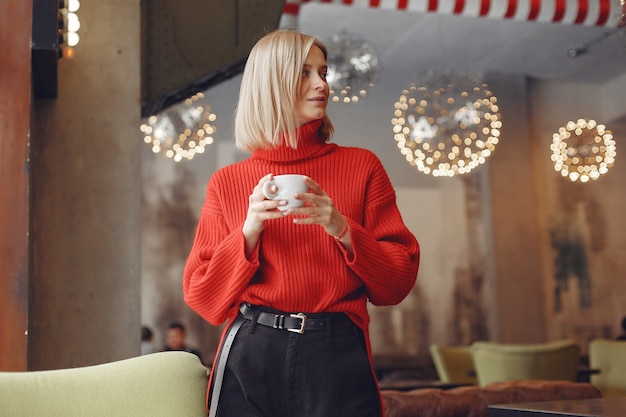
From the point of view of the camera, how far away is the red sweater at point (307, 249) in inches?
70.0

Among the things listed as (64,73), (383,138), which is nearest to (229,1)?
(64,73)

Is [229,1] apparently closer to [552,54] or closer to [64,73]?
[64,73]

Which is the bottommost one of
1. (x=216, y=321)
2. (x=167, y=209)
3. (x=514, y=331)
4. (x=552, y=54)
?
(x=514, y=331)

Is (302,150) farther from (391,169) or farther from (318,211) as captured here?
(391,169)

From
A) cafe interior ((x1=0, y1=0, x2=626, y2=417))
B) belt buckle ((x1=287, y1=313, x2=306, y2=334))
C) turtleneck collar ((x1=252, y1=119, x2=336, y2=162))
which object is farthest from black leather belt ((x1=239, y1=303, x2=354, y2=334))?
cafe interior ((x1=0, y1=0, x2=626, y2=417))

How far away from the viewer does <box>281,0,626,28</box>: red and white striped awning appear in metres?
7.07

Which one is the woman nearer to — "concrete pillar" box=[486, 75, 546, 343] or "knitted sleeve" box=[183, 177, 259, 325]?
"knitted sleeve" box=[183, 177, 259, 325]

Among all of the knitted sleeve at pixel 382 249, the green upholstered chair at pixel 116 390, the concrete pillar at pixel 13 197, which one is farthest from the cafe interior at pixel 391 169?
the green upholstered chair at pixel 116 390

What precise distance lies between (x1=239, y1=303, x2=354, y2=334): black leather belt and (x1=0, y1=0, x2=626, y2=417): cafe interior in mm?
692

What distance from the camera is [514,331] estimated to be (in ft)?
37.1

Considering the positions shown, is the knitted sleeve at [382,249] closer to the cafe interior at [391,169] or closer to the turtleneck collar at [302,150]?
the turtleneck collar at [302,150]

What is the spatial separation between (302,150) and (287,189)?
0.27 meters

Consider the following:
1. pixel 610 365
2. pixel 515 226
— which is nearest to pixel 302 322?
pixel 610 365

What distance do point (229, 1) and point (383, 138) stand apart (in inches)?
285
